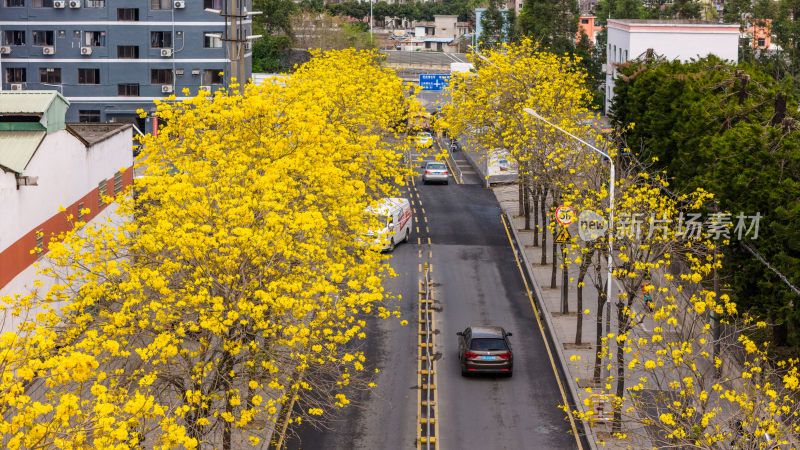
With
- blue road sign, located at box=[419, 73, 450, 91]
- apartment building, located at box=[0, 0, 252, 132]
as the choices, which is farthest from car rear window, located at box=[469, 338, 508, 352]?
blue road sign, located at box=[419, 73, 450, 91]

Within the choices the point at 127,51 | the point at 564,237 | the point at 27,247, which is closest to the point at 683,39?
the point at 127,51

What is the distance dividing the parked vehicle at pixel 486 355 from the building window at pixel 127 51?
51223mm

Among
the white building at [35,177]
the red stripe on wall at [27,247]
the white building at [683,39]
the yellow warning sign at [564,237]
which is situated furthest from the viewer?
the white building at [683,39]

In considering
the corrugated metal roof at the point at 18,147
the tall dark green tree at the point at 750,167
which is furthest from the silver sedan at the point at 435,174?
the corrugated metal roof at the point at 18,147

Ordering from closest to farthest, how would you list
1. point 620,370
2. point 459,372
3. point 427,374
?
point 620,370 → point 427,374 → point 459,372

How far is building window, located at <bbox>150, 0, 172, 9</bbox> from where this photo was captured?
8138cm

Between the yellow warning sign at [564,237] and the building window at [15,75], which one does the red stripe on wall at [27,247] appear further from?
the building window at [15,75]

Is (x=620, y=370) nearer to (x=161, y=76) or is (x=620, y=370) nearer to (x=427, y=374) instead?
(x=427, y=374)

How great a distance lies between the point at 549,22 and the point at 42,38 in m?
49.3

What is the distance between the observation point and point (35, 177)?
35406mm

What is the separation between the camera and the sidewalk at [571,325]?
34.2 m

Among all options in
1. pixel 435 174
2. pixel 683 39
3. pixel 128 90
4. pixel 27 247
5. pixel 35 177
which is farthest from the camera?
pixel 128 90

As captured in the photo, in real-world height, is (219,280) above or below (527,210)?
above

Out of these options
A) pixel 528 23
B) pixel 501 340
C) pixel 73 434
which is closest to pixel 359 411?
pixel 501 340
